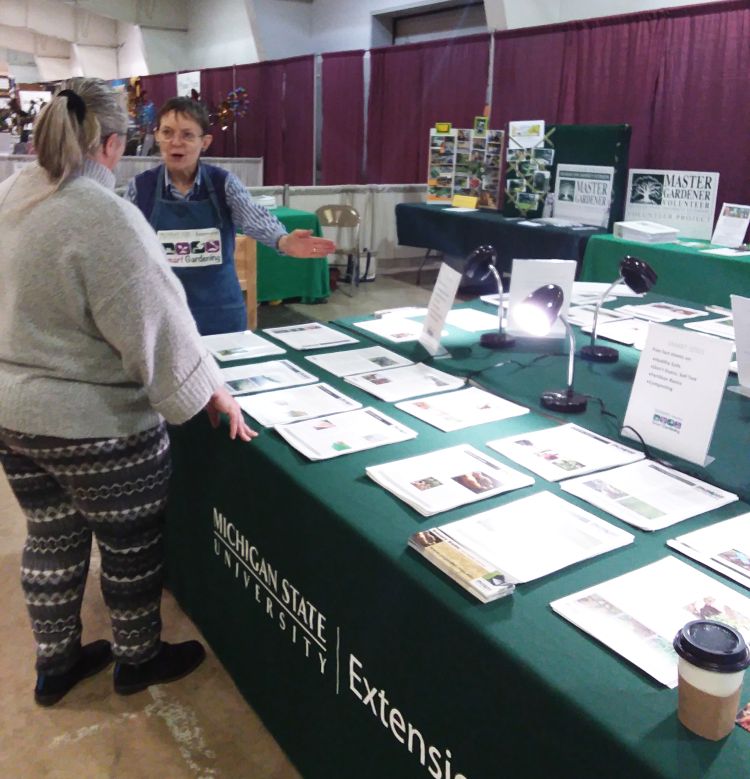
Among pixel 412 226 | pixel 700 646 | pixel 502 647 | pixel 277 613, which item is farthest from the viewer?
pixel 412 226

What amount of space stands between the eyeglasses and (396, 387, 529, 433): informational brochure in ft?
3.44

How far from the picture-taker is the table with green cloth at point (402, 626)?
2.64ft

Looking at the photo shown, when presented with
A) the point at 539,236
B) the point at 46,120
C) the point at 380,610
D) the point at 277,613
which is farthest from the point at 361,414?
the point at 539,236

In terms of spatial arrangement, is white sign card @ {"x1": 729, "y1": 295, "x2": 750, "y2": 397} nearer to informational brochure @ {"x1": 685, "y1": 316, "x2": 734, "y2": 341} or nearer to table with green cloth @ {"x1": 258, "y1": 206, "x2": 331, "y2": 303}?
informational brochure @ {"x1": 685, "y1": 316, "x2": 734, "y2": 341}

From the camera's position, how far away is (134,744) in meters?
1.60

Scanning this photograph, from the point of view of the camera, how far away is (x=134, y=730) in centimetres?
163

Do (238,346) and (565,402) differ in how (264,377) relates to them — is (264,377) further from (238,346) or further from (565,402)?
(565,402)

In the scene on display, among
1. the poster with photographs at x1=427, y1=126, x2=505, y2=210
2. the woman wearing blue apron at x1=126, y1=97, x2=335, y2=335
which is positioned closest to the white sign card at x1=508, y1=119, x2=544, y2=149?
the poster with photographs at x1=427, y1=126, x2=505, y2=210

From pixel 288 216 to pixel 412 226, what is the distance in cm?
125

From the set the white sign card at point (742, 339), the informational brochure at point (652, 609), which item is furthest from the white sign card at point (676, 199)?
the informational brochure at point (652, 609)

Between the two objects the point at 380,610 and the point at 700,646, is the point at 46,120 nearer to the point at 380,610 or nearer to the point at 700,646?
the point at 380,610

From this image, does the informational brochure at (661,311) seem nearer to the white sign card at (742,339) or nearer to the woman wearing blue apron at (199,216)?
the white sign card at (742,339)

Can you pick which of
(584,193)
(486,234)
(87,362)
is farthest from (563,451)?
(486,234)

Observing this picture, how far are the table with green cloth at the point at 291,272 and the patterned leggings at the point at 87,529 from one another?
373cm
